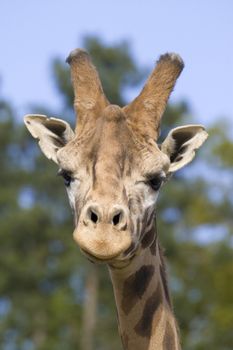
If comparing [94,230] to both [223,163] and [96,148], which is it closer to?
[96,148]

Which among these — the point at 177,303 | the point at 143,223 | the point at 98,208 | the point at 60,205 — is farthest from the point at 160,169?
the point at 60,205

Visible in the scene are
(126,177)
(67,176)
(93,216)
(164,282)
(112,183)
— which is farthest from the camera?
(164,282)

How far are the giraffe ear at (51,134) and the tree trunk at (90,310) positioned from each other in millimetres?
35764

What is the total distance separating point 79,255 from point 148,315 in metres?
38.0

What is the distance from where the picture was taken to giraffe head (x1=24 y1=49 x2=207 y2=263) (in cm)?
796

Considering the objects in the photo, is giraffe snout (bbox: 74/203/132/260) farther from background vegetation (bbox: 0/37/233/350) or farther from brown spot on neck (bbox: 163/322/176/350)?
background vegetation (bbox: 0/37/233/350)

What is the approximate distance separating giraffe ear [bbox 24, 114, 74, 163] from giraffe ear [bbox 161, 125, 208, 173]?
91 cm

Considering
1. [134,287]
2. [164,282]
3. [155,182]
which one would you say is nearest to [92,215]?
[155,182]

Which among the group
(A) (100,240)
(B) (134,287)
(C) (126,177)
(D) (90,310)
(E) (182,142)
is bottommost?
(D) (90,310)

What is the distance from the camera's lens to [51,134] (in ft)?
32.0

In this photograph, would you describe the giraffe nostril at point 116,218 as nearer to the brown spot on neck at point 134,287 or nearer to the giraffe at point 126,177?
the giraffe at point 126,177

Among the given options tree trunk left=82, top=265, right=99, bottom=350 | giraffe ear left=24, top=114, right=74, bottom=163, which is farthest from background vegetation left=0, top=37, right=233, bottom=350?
giraffe ear left=24, top=114, right=74, bottom=163

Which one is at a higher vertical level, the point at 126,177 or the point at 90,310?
the point at 126,177

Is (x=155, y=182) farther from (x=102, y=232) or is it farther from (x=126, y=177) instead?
(x=102, y=232)
